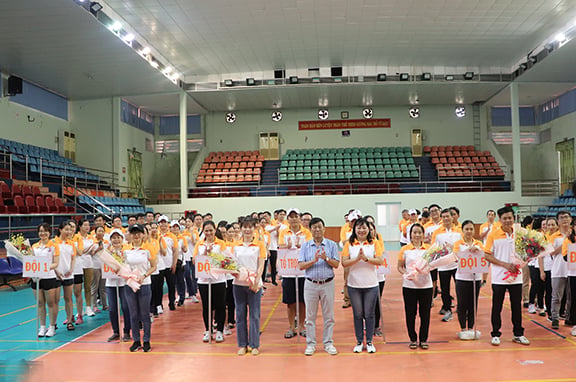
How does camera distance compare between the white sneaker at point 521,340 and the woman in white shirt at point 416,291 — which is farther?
the white sneaker at point 521,340

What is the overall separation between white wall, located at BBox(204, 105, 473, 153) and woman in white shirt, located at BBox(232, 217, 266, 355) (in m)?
20.9

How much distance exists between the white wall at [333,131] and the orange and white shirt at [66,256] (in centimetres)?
1992

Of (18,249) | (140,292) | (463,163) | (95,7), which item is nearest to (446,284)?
(140,292)

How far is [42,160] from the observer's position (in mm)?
17281

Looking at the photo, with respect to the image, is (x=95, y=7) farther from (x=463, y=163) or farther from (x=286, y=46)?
(x=463, y=163)

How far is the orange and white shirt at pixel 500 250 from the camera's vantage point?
5.75 m

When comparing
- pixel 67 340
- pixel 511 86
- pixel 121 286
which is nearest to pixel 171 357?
pixel 121 286

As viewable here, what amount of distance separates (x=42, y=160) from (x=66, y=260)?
12.1 meters

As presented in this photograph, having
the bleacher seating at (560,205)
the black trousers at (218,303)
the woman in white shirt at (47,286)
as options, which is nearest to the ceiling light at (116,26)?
the woman in white shirt at (47,286)

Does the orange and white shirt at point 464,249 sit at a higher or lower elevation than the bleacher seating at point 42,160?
lower

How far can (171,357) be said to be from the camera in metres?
5.67

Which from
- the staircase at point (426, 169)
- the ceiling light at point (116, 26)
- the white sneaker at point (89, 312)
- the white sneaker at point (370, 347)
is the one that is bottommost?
the white sneaker at point (89, 312)

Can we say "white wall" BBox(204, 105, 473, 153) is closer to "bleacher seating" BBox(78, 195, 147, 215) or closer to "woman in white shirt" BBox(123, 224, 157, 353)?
"bleacher seating" BBox(78, 195, 147, 215)

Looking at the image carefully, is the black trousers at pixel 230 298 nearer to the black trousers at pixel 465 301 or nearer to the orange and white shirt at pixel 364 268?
the orange and white shirt at pixel 364 268
